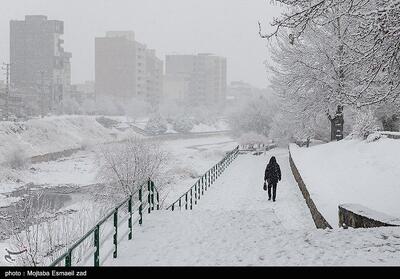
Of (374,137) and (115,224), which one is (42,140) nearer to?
(374,137)

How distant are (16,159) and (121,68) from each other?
349 ft

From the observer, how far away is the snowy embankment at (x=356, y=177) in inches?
562

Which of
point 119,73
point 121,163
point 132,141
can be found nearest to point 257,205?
point 121,163

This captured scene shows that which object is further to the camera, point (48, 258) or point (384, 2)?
point (48, 258)

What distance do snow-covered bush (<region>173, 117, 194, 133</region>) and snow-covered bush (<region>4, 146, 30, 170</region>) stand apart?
60736mm

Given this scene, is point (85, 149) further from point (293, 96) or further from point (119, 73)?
point (119, 73)

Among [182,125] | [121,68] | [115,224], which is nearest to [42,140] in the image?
[182,125]

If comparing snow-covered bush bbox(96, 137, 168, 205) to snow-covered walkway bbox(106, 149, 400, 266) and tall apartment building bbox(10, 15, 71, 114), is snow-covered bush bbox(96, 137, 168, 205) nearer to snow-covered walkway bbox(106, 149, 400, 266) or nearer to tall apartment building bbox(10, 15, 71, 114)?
snow-covered walkway bbox(106, 149, 400, 266)

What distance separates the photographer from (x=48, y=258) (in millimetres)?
20453

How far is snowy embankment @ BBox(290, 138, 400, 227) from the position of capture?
14273 millimetres

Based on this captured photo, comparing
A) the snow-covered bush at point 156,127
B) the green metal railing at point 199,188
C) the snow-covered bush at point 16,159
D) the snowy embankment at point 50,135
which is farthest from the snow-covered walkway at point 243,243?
the snow-covered bush at point 156,127

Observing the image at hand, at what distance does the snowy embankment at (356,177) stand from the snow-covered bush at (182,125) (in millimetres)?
86810

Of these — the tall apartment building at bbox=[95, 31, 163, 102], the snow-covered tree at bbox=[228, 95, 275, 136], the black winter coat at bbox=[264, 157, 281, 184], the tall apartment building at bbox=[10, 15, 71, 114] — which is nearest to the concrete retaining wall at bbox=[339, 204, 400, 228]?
the black winter coat at bbox=[264, 157, 281, 184]
